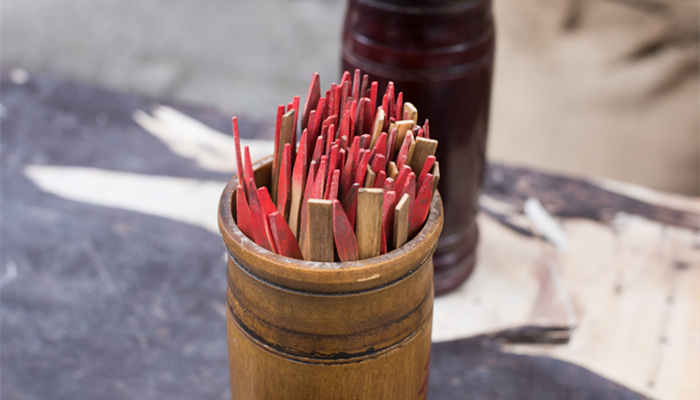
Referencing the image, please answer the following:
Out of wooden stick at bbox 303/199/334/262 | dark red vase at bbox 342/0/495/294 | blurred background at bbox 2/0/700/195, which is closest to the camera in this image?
wooden stick at bbox 303/199/334/262

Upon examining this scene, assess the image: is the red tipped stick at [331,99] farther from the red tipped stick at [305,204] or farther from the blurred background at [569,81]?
→ the blurred background at [569,81]

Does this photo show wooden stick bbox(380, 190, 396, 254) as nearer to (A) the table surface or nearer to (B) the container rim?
(B) the container rim

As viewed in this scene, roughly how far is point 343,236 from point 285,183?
7 centimetres

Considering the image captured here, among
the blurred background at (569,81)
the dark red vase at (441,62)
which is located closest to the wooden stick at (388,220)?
the dark red vase at (441,62)

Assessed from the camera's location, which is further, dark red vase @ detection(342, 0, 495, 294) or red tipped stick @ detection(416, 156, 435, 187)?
dark red vase @ detection(342, 0, 495, 294)

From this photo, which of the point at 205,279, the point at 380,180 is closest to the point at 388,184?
the point at 380,180

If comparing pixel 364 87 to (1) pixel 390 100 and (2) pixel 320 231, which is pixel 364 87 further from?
(2) pixel 320 231

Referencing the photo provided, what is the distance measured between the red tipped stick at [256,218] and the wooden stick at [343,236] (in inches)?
1.9

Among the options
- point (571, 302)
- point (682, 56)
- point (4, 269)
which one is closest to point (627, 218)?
point (571, 302)

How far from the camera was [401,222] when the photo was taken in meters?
0.42

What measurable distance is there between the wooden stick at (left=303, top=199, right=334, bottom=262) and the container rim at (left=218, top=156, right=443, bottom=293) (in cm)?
1

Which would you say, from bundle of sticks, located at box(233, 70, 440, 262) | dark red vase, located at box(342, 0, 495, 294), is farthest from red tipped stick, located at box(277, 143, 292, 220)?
dark red vase, located at box(342, 0, 495, 294)

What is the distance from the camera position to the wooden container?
0.41 meters

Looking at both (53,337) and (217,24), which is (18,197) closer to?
(53,337)
